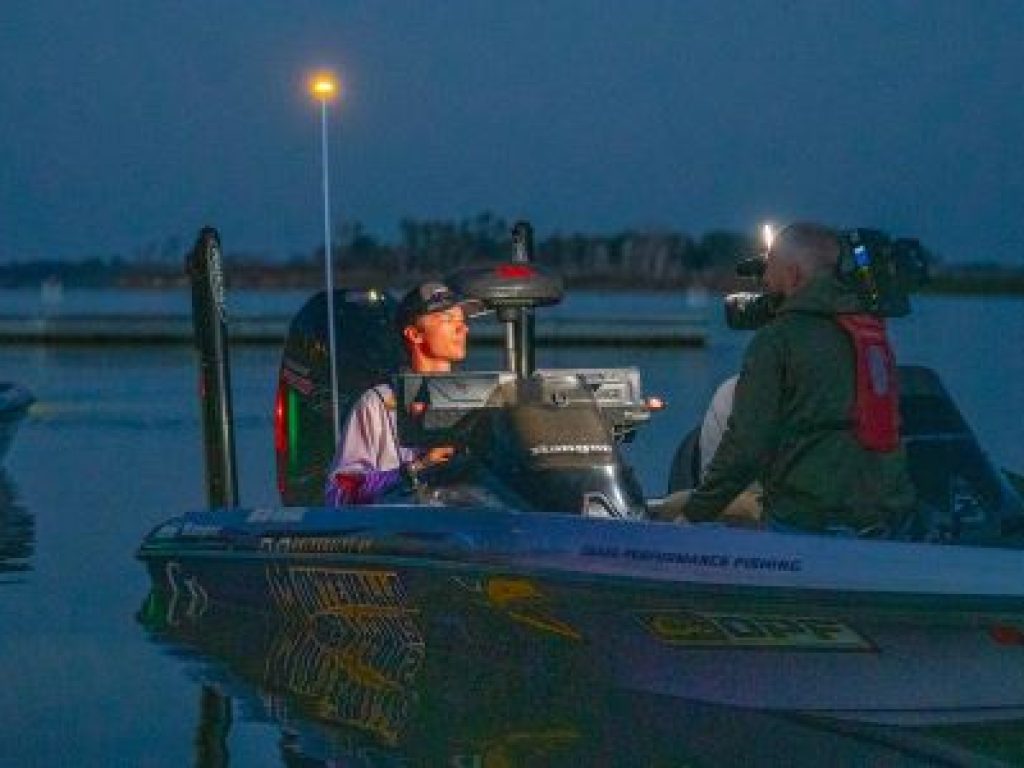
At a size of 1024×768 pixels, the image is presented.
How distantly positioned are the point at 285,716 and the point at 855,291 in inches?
A: 102

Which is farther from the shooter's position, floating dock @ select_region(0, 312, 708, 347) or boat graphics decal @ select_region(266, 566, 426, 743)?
floating dock @ select_region(0, 312, 708, 347)

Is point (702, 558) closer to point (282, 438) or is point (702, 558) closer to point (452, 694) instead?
point (452, 694)

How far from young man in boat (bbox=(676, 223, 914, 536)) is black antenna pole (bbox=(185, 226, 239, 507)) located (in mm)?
3951

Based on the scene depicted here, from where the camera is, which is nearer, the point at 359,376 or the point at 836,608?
the point at 836,608

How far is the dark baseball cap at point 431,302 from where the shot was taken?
29.8 feet

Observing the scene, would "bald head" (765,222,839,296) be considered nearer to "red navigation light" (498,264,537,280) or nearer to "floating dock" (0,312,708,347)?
"red navigation light" (498,264,537,280)

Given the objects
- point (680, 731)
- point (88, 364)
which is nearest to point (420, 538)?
point (680, 731)

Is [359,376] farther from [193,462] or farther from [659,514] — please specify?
[193,462]

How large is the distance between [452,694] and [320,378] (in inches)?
94.1

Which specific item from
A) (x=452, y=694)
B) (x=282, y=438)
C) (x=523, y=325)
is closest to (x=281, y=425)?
(x=282, y=438)

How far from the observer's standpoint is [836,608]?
736 centimetres

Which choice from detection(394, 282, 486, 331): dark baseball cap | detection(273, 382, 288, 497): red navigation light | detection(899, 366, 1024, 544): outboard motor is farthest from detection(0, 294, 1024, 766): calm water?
detection(394, 282, 486, 331): dark baseball cap

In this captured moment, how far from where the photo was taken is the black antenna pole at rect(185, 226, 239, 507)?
36.1ft

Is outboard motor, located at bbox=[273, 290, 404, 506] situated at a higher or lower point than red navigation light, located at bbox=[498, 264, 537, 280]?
lower
